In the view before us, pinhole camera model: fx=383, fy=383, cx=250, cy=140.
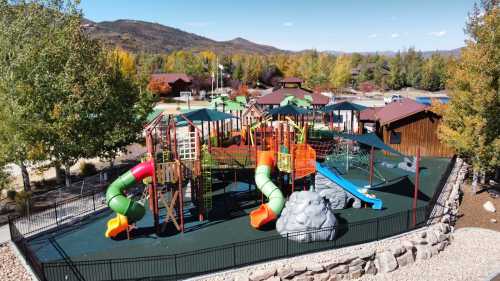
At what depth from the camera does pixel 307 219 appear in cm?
1625

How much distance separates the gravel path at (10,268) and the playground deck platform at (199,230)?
2.86 feet

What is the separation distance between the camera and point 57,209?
64.3 ft

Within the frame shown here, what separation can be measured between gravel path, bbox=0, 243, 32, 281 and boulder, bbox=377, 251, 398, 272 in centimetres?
1322

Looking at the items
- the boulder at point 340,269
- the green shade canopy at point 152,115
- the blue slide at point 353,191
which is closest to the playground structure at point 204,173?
the blue slide at point 353,191

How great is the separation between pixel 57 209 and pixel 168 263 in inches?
338

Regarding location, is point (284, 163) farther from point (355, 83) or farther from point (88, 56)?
point (355, 83)

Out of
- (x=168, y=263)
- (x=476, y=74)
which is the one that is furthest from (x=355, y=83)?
(x=168, y=263)

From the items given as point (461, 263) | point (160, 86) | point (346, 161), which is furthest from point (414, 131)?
point (160, 86)

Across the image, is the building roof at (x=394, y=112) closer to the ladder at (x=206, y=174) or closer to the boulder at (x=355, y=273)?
Result: the ladder at (x=206, y=174)

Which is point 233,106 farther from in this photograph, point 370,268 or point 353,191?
point 370,268

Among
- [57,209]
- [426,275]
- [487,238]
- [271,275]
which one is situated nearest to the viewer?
[271,275]

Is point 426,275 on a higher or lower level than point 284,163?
lower

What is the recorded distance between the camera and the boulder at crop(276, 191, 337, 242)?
16047 millimetres

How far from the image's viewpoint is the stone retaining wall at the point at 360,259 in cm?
1384
